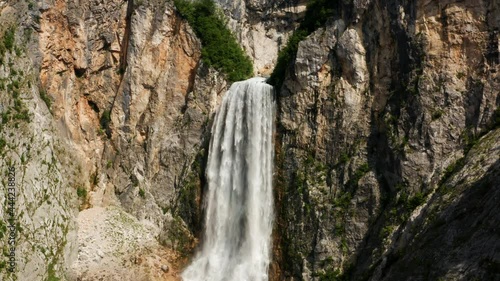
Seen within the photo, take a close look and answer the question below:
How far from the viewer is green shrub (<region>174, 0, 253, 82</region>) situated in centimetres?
3328

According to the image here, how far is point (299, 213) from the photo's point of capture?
26172 mm

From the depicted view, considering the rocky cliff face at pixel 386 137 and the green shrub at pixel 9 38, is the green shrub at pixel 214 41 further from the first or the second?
the green shrub at pixel 9 38

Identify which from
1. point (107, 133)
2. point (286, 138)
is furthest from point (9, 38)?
point (286, 138)

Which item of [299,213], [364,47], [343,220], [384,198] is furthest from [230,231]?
[364,47]

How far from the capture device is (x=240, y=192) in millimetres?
28969

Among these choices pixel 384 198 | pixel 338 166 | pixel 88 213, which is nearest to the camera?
pixel 384 198

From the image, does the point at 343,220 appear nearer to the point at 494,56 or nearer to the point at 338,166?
the point at 338,166

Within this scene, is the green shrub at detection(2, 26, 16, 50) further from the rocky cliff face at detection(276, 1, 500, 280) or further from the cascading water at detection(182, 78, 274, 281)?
the rocky cliff face at detection(276, 1, 500, 280)

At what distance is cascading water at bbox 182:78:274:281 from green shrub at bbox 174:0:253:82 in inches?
112

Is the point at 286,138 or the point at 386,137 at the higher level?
the point at 286,138

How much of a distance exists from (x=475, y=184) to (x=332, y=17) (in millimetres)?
12266

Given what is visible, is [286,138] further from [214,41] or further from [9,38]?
[9,38]

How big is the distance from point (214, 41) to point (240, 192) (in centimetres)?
1012

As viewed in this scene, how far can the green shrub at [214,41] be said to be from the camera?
33281 mm
